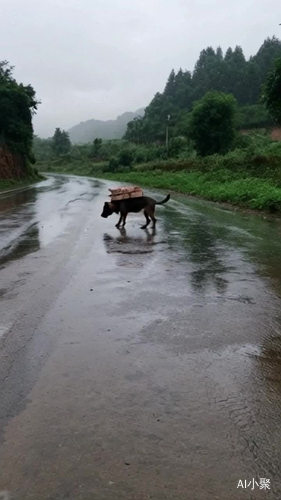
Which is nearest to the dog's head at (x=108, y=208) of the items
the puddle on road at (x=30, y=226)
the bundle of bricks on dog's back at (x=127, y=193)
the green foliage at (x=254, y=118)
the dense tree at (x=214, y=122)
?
the bundle of bricks on dog's back at (x=127, y=193)

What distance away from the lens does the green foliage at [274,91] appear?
1861 centimetres

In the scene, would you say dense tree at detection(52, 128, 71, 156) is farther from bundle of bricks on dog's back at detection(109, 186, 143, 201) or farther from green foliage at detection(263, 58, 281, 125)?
bundle of bricks on dog's back at detection(109, 186, 143, 201)

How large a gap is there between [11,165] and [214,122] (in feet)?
71.6

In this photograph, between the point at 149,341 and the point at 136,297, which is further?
the point at 136,297

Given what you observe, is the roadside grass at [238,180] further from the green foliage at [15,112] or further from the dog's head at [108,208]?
the green foliage at [15,112]

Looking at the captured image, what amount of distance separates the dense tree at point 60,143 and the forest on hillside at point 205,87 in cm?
2208

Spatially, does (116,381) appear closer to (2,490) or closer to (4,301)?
(2,490)

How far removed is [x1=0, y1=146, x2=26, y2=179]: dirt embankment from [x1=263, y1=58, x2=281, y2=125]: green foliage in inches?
1096

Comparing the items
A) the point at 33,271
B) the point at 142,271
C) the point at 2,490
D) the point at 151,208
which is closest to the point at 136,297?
the point at 142,271

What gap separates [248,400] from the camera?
377 centimetres

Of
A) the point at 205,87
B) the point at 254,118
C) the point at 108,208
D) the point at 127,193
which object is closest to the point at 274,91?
the point at 127,193

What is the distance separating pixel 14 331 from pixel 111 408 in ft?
6.55

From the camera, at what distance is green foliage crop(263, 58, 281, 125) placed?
18.6 metres

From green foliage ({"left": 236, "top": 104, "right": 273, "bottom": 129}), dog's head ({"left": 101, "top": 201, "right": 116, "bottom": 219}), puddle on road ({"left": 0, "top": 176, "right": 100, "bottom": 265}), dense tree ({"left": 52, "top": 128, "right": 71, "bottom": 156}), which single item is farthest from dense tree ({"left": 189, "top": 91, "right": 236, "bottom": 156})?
dense tree ({"left": 52, "top": 128, "right": 71, "bottom": 156})
